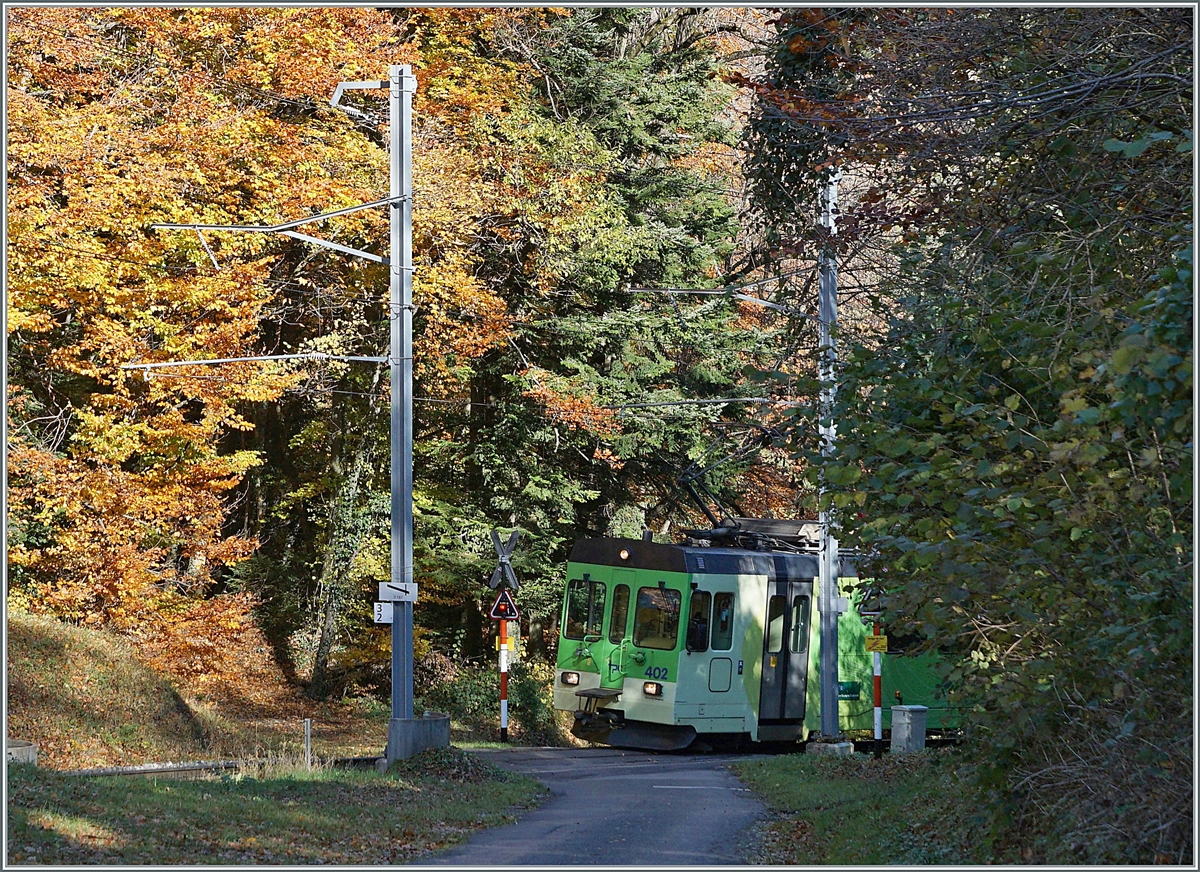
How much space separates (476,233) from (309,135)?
3882mm

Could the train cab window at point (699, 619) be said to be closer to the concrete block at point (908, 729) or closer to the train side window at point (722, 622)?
the train side window at point (722, 622)

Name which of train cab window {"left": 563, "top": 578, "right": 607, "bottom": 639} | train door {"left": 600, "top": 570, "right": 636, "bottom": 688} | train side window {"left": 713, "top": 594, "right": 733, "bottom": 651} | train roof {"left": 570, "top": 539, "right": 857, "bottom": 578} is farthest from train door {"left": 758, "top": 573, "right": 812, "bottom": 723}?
train cab window {"left": 563, "top": 578, "right": 607, "bottom": 639}

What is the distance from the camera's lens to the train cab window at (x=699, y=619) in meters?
20.5

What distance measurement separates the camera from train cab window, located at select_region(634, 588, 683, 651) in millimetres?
20609

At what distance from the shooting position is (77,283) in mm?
20438

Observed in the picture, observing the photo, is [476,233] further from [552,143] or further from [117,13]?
[117,13]

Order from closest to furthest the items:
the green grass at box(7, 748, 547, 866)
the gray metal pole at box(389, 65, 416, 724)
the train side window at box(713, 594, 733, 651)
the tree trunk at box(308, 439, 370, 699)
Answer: the green grass at box(7, 748, 547, 866) < the gray metal pole at box(389, 65, 416, 724) < the train side window at box(713, 594, 733, 651) < the tree trunk at box(308, 439, 370, 699)

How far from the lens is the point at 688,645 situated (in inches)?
806

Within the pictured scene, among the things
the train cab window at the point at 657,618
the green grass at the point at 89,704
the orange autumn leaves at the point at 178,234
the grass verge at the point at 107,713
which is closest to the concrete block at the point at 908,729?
the train cab window at the point at 657,618

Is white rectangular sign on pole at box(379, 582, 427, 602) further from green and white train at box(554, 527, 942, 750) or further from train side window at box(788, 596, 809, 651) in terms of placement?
train side window at box(788, 596, 809, 651)

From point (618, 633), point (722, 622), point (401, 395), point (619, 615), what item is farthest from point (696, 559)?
point (401, 395)

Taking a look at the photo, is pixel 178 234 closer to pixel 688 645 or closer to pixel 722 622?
pixel 688 645

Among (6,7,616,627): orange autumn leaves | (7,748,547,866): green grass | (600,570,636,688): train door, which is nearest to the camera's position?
(7,748,547,866): green grass

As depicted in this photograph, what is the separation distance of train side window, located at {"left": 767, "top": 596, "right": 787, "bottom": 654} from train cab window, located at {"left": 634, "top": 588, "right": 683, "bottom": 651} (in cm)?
176
